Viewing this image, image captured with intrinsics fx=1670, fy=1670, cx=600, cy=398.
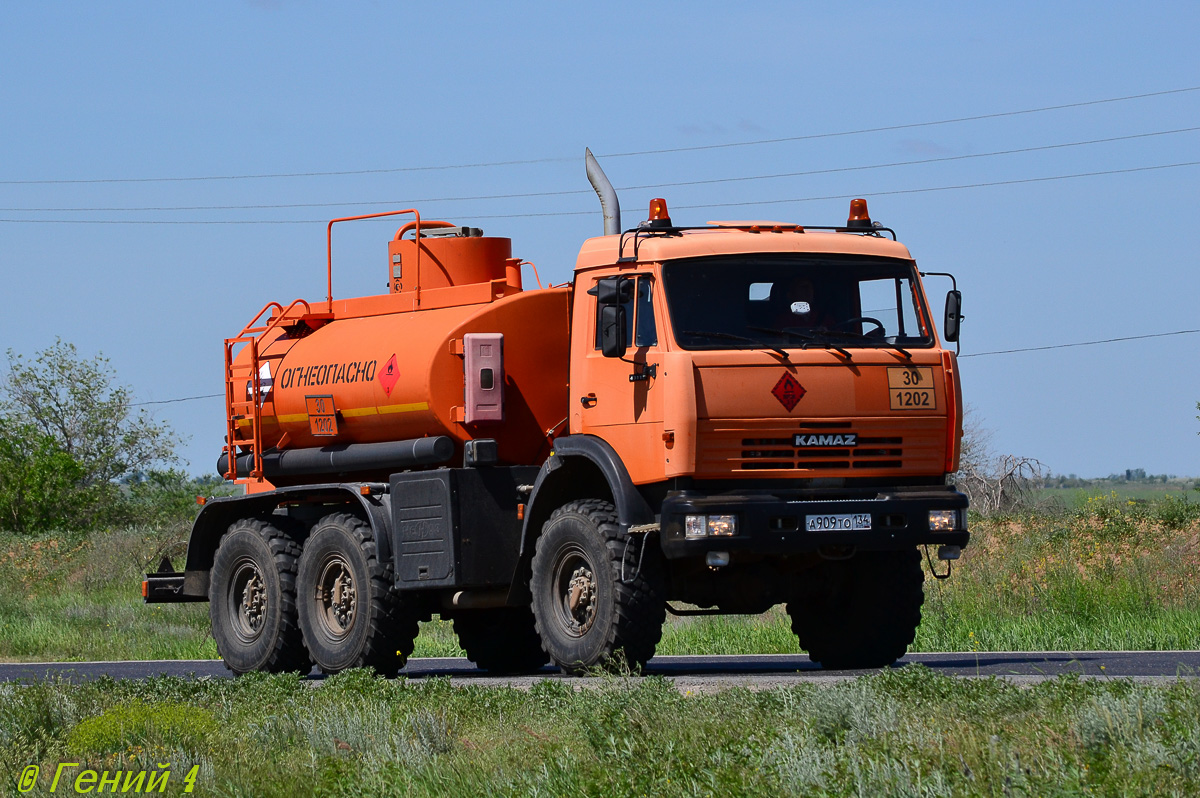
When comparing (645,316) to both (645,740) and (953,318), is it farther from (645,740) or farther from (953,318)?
(645,740)

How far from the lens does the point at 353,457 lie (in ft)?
50.1

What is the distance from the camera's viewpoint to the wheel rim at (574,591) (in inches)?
501

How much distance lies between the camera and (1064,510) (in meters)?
39.4

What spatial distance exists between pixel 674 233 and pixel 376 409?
3.48m

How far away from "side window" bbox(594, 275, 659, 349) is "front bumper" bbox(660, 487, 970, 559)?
4.05 ft

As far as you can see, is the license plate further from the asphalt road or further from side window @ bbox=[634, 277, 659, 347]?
side window @ bbox=[634, 277, 659, 347]

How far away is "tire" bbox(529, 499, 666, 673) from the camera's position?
12.2m

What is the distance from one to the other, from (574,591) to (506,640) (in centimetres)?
389

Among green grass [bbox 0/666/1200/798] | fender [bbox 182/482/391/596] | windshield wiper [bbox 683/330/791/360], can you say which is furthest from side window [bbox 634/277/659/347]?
fender [bbox 182/482/391/596]

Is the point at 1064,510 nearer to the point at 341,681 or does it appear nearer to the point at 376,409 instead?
the point at 376,409

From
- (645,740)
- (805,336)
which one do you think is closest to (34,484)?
(805,336)

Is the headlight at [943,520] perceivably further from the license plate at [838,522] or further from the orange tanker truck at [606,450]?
the license plate at [838,522]

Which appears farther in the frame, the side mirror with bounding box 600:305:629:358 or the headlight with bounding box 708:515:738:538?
the side mirror with bounding box 600:305:629:358

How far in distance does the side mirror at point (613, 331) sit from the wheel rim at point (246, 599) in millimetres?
5443
